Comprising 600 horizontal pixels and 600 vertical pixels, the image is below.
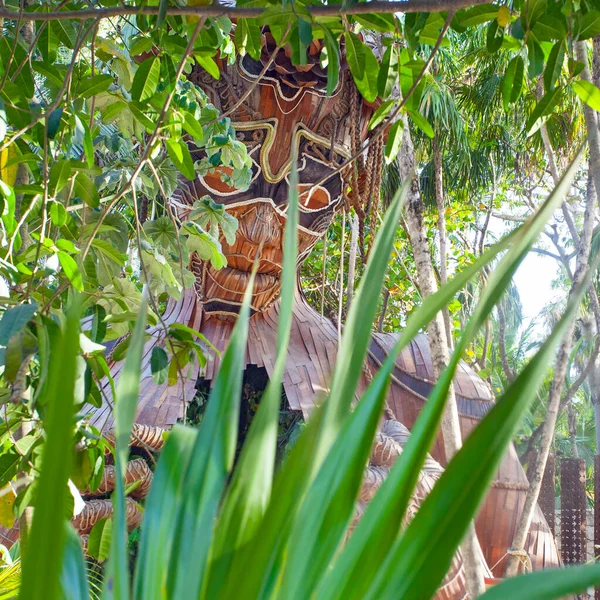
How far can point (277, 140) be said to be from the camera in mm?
3617

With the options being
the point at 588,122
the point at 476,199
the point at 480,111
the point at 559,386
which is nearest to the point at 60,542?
the point at 588,122

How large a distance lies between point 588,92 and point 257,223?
99.7 inches

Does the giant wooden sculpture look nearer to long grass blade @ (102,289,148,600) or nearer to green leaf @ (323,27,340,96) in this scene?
green leaf @ (323,27,340,96)

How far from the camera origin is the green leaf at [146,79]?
1492 mm

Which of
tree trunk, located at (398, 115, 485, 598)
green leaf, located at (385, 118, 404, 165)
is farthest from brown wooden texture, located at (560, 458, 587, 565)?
green leaf, located at (385, 118, 404, 165)

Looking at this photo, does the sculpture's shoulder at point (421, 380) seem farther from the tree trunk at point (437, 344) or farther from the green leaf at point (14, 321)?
the green leaf at point (14, 321)

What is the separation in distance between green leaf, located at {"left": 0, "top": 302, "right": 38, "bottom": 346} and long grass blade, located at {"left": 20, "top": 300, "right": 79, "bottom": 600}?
0.58 m

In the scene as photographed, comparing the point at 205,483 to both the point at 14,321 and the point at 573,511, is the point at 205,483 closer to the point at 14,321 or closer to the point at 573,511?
the point at 14,321

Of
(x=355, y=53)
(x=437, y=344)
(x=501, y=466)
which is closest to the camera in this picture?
(x=355, y=53)

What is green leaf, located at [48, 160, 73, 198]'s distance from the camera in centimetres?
132

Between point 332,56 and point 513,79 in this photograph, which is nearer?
point 332,56

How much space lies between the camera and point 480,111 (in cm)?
512

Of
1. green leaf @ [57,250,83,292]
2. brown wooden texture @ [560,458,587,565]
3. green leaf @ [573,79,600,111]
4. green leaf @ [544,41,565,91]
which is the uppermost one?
green leaf @ [544,41,565,91]

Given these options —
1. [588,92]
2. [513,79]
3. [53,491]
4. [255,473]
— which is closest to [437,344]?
[513,79]
